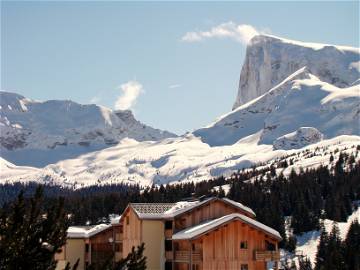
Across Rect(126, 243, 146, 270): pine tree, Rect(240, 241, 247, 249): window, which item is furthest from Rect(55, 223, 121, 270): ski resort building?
Rect(126, 243, 146, 270): pine tree

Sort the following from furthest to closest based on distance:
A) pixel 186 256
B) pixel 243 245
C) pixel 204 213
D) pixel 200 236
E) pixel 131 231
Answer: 1. pixel 131 231
2. pixel 204 213
3. pixel 186 256
4. pixel 243 245
5. pixel 200 236

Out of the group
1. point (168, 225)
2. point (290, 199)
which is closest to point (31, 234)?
point (168, 225)

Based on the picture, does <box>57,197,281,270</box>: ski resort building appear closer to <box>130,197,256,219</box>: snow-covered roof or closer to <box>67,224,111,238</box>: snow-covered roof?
<box>130,197,256,219</box>: snow-covered roof

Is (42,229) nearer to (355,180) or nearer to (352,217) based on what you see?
(352,217)

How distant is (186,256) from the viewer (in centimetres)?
5966

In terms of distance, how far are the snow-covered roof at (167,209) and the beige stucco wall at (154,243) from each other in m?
0.74

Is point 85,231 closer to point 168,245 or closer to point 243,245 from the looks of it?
point 168,245

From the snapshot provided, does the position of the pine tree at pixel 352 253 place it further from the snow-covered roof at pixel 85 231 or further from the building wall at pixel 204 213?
the snow-covered roof at pixel 85 231

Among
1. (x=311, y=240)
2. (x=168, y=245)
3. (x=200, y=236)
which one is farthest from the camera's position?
(x=311, y=240)

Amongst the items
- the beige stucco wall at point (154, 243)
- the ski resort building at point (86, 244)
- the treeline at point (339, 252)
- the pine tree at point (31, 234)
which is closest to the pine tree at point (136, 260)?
the pine tree at point (31, 234)

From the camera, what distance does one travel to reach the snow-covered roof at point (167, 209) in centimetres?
6431

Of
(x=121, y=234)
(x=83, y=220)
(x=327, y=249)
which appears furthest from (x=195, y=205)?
(x=83, y=220)

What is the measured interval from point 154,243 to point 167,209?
3.91 metres

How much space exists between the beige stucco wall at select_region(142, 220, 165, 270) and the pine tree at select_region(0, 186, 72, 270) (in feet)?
166
